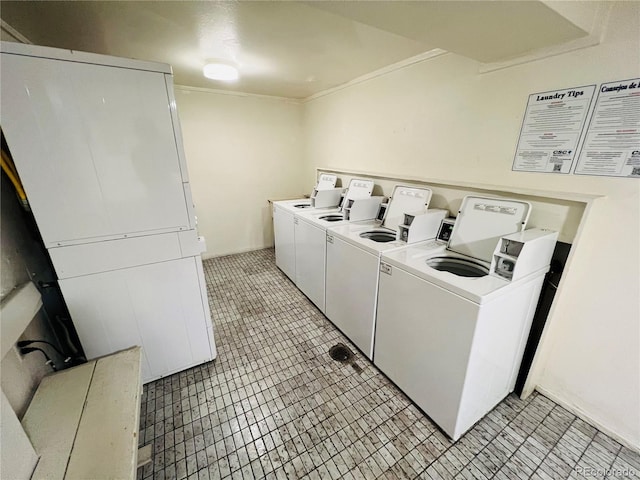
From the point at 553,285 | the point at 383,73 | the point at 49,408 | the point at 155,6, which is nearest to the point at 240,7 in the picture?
the point at 155,6

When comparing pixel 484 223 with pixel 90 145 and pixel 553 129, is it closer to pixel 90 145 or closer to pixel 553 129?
pixel 553 129

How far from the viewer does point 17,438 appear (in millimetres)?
860

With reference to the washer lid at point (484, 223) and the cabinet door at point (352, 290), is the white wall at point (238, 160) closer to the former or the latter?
the cabinet door at point (352, 290)

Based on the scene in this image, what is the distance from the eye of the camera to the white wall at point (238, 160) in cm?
331

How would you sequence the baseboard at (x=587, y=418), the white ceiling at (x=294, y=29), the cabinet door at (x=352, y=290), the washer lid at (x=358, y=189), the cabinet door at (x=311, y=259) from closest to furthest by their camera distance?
the white ceiling at (x=294, y=29) < the baseboard at (x=587, y=418) < the cabinet door at (x=352, y=290) < the cabinet door at (x=311, y=259) < the washer lid at (x=358, y=189)

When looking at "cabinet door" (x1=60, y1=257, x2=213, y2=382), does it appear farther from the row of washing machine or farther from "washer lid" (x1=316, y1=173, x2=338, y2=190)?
"washer lid" (x1=316, y1=173, x2=338, y2=190)

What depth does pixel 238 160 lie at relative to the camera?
3.65 m

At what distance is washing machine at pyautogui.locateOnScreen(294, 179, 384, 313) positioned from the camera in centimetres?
234

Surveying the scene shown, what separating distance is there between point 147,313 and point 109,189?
0.77 m

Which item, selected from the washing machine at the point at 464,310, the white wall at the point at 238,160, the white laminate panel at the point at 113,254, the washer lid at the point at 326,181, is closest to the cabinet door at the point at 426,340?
the washing machine at the point at 464,310

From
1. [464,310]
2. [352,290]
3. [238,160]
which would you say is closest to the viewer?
[464,310]

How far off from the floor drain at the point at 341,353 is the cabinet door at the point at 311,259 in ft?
1.46

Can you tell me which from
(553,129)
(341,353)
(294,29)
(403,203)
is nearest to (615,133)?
(553,129)

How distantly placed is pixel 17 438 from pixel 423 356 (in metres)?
1.73
